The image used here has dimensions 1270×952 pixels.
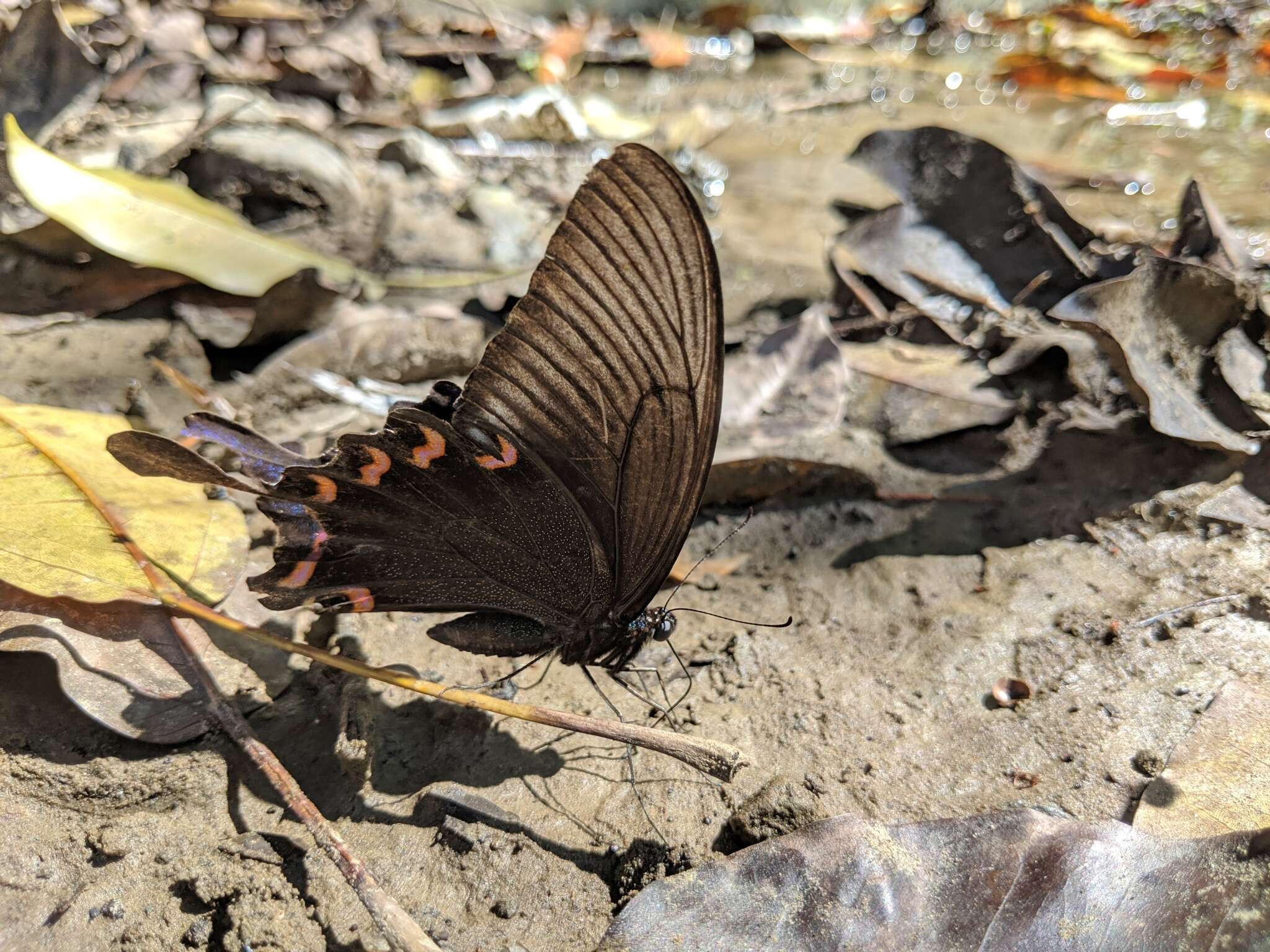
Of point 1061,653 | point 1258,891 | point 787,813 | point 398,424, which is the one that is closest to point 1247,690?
point 1061,653

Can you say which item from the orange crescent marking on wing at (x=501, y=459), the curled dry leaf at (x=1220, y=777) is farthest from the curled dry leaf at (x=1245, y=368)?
the orange crescent marking on wing at (x=501, y=459)

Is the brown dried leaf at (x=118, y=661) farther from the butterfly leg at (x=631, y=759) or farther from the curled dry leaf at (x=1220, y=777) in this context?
the curled dry leaf at (x=1220, y=777)

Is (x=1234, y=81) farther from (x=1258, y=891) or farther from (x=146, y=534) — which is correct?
(x=146, y=534)

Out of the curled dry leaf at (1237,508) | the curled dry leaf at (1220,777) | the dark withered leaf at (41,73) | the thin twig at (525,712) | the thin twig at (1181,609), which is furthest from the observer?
the dark withered leaf at (41,73)

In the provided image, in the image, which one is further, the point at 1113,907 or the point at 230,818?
the point at 230,818

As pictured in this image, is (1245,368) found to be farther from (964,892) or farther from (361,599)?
(361,599)

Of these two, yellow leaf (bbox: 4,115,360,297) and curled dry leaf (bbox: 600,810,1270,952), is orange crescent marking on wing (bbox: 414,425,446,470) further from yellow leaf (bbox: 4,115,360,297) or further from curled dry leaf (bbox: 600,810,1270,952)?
yellow leaf (bbox: 4,115,360,297)

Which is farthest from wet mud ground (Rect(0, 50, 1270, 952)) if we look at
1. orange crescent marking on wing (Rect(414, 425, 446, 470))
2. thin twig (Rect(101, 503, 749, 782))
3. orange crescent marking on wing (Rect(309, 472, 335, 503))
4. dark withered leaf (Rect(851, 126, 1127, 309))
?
dark withered leaf (Rect(851, 126, 1127, 309))
